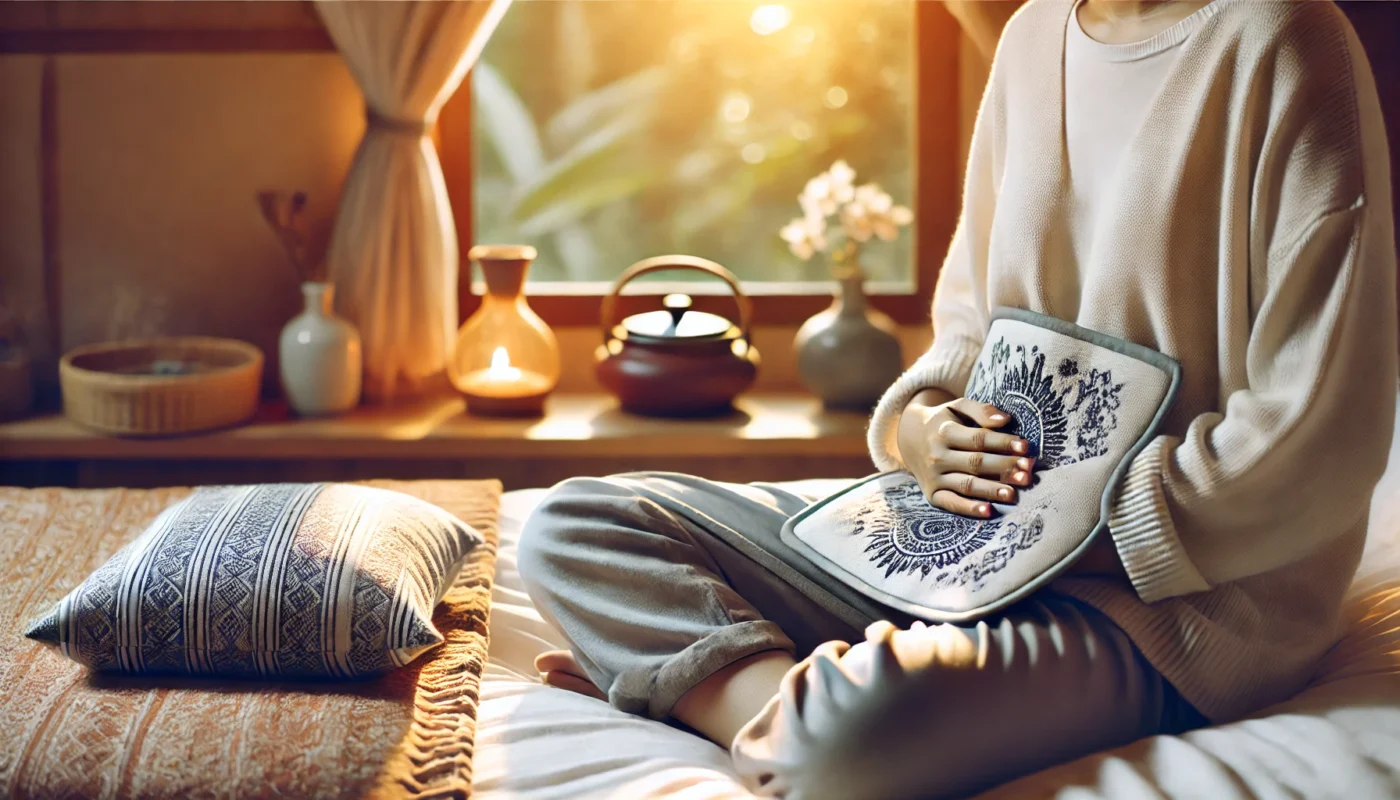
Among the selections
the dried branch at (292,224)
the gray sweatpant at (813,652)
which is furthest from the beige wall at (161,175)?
the gray sweatpant at (813,652)

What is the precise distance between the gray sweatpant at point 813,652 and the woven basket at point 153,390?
1221 millimetres

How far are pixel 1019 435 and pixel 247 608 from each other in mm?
766

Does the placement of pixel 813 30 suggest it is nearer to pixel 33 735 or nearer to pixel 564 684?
pixel 564 684

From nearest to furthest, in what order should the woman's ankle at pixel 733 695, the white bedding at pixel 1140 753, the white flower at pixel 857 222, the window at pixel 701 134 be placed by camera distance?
1. the white bedding at pixel 1140 753
2. the woman's ankle at pixel 733 695
3. the white flower at pixel 857 222
4. the window at pixel 701 134

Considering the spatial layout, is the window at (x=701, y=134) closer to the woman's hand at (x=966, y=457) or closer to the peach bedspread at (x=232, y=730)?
the woman's hand at (x=966, y=457)

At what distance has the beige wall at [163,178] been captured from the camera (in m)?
2.64

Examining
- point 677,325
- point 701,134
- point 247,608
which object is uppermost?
point 701,134

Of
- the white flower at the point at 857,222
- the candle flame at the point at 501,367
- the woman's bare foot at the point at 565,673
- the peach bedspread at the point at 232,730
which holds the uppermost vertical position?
the white flower at the point at 857,222

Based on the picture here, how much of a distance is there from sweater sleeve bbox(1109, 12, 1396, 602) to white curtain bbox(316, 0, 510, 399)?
1.73m

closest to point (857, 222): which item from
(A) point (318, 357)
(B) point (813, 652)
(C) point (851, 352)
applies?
(C) point (851, 352)

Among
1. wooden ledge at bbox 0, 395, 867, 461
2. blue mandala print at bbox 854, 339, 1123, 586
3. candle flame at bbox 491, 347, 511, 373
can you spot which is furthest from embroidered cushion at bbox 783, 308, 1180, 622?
candle flame at bbox 491, 347, 511, 373

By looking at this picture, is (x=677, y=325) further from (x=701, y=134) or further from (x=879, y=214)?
(x=701, y=134)

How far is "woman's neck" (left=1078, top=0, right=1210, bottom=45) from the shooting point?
1254 millimetres

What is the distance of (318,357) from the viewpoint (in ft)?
8.12
